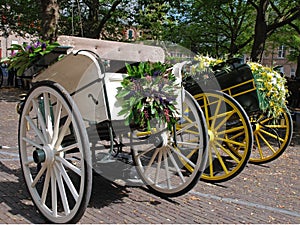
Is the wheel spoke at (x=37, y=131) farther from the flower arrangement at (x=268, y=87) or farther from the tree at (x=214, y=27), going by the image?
the tree at (x=214, y=27)

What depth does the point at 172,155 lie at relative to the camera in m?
4.33

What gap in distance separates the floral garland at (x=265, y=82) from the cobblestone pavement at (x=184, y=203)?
105 cm

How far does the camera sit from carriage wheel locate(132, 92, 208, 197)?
3963 mm

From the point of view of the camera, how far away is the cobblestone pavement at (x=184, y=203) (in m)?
3.76

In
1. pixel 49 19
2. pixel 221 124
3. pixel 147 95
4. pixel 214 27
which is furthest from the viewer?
pixel 214 27

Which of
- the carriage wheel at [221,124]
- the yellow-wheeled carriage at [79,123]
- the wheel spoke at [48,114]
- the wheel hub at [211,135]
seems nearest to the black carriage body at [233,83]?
the carriage wheel at [221,124]

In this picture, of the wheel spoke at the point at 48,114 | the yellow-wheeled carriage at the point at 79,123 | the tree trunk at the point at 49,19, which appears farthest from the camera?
the tree trunk at the point at 49,19

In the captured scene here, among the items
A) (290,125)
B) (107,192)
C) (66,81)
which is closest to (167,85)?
(66,81)

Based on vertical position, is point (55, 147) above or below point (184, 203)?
above

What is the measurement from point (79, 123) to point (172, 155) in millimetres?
1556

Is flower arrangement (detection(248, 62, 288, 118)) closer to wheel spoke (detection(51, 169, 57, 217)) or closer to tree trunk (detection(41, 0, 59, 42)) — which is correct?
wheel spoke (detection(51, 169, 57, 217))

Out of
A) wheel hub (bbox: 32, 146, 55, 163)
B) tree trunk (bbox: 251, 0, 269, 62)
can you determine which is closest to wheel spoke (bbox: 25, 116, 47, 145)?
wheel hub (bbox: 32, 146, 55, 163)

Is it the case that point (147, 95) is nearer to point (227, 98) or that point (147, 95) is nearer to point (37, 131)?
point (37, 131)

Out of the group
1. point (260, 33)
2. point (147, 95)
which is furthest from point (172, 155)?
point (260, 33)
